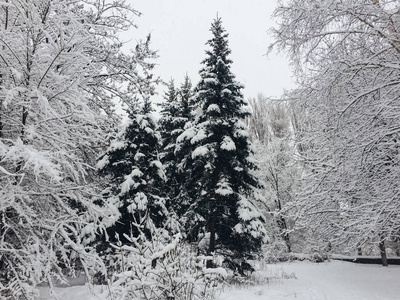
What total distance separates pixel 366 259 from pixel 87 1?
825 inches

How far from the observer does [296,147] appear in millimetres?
9062

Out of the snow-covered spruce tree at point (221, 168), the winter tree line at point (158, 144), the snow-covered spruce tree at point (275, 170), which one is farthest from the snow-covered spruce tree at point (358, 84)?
the snow-covered spruce tree at point (275, 170)

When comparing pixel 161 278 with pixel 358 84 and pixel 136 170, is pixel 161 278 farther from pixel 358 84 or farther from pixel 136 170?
pixel 136 170

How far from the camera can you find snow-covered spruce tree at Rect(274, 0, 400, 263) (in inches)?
201

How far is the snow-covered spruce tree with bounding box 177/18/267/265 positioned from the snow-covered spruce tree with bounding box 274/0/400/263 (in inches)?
172

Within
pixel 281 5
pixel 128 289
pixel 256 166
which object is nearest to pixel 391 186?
pixel 281 5

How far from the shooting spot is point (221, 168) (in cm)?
1166

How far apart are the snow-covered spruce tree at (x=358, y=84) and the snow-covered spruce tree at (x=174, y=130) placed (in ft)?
27.3

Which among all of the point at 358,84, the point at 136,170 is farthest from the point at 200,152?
the point at 358,84

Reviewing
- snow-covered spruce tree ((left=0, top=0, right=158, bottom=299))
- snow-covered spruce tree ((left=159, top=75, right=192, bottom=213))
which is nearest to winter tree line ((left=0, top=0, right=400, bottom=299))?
snow-covered spruce tree ((left=0, top=0, right=158, bottom=299))

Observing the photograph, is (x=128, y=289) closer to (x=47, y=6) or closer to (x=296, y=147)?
(x=47, y=6)

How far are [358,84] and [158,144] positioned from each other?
769cm

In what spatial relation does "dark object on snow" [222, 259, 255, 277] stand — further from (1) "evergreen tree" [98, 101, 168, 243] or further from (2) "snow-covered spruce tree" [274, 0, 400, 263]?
(2) "snow-covered spruce tree" [274, 0, 400, 263]

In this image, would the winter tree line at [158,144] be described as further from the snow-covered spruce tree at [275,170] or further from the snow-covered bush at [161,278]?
the snow-covered spruce tree at [275,170]
